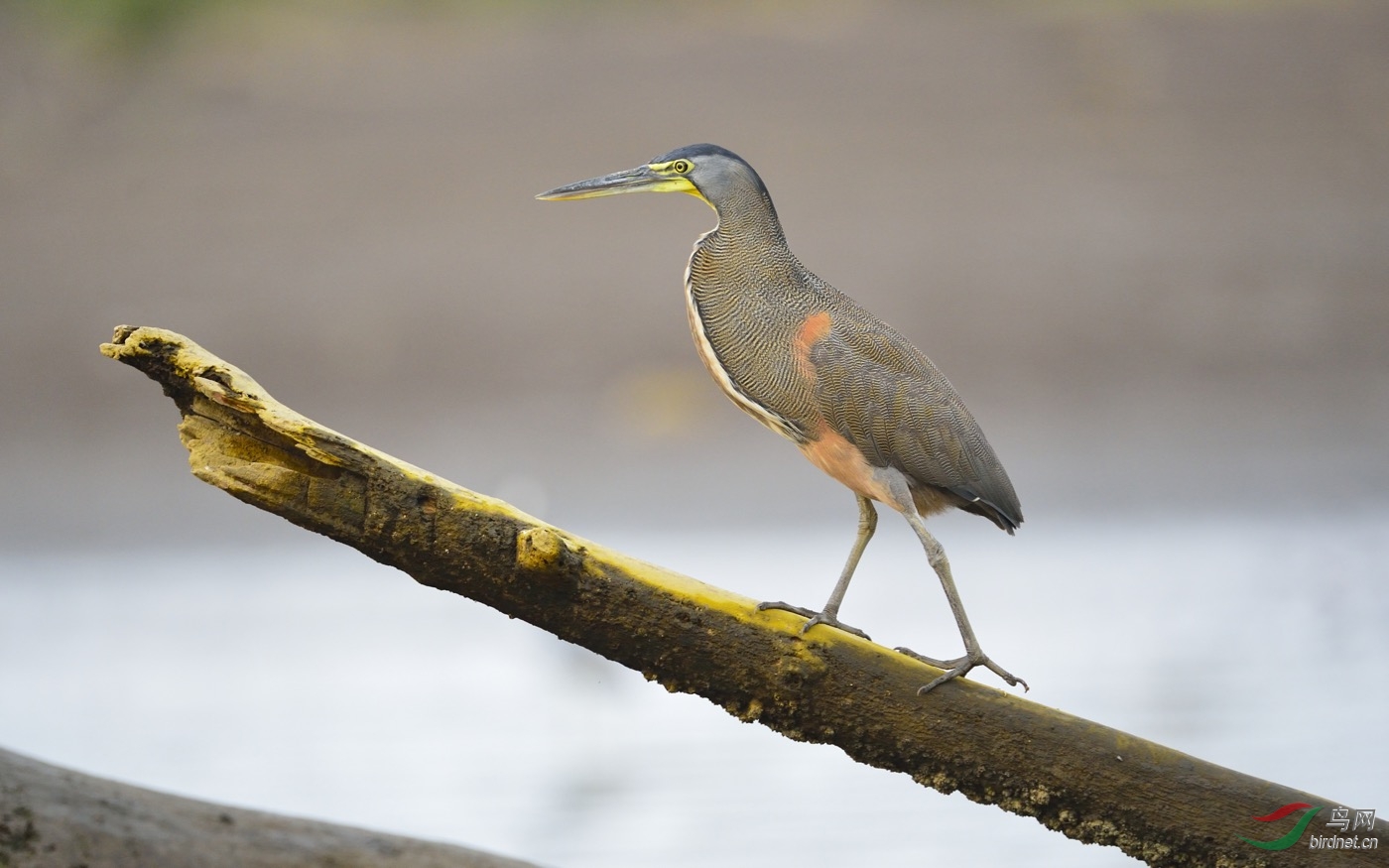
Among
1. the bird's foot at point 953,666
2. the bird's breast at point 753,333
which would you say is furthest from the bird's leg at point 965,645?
the bird's breast at point 753,333

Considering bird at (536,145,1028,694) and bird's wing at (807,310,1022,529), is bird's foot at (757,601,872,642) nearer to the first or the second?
bird at (536,145,1028,694)

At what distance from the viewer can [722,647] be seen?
163 cm

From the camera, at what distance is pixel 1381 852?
1.72 m

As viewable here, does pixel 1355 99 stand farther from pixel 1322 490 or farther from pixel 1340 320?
pixel 1322 490

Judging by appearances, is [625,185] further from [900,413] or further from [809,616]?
[809,616]

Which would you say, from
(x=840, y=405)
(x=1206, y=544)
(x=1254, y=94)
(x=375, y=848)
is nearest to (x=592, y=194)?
(x=840, y=405)

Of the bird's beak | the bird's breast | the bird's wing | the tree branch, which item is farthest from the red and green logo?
the bird's beak

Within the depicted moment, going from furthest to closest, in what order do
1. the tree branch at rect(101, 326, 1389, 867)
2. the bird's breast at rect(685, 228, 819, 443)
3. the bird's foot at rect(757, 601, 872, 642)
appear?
1. the bird's breast at rect(685, 228, 819, 443)
2. the bird's foot at rect(757, 601, 872, 642)
3. the tree branch at rect(101, 326, 1389, 867)

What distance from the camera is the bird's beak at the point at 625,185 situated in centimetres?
185

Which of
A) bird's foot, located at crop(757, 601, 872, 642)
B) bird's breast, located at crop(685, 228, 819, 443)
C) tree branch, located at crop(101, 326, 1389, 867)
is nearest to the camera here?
tree branch, located at crop(101, 326, 1389, 867)

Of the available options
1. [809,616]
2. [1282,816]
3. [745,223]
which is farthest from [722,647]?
[1282,816]

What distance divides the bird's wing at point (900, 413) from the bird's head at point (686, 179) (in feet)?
0.75

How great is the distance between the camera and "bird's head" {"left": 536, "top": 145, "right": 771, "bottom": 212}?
1.85 meters

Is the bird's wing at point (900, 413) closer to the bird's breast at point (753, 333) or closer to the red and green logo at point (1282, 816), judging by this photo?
the bird's breast at point (753, 333)
